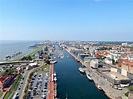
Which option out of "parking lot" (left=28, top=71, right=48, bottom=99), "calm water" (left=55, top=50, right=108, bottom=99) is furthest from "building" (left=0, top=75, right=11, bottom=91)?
"calm water" (left=55, top=50, right=108, bottom=99)

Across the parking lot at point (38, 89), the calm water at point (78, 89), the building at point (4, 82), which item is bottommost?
the calm water at point (78, 89)

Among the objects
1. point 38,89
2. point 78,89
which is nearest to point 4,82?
point 38,89

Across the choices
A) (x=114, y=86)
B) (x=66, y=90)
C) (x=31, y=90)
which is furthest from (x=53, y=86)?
(x=114, y=86)

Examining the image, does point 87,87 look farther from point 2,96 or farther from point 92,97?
point 2,96

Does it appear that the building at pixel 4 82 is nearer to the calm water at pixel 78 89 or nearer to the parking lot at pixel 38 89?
the parking lot at pixel 38 89

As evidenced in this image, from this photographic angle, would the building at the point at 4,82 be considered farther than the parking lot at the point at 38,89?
Yes

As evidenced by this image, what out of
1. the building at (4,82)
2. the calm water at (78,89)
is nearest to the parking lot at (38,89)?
the calm water at (78,89)

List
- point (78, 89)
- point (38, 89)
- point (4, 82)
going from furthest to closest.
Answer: point (78, 89), point (4, 82), point (38, 89)

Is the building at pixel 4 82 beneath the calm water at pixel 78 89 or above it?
above

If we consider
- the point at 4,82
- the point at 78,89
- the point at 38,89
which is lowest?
the point at 78,89

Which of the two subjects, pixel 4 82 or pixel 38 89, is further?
pixel 4 82

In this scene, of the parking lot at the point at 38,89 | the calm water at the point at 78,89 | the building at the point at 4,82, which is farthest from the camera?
the building at the point at 4,82

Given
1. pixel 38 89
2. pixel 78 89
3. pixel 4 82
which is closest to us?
pixel 38 89

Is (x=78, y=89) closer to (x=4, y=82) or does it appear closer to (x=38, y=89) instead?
(x=38, y=89)
